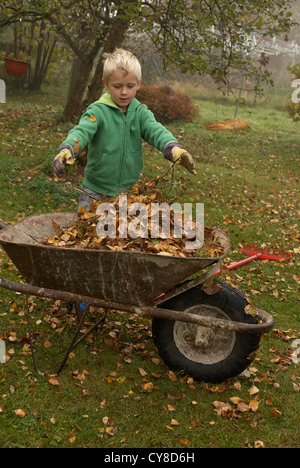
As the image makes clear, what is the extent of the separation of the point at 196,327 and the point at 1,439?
1.51 m

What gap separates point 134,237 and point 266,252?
3411mm

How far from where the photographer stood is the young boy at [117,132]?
318cm

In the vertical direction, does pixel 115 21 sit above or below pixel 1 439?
above

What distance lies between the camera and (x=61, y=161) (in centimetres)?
269

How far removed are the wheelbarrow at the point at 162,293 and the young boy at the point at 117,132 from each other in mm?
629

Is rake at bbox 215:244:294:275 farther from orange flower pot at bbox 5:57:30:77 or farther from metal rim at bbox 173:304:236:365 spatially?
orange flower pot at bbox 5:57:30:77

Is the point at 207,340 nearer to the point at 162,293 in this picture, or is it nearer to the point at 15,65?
the point at 162,293

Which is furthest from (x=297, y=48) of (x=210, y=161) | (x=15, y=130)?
(x=15, y=130)

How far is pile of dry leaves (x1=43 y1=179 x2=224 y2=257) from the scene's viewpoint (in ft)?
9.43

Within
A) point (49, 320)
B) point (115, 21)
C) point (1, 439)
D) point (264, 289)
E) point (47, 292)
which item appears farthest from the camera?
point (115, 21)

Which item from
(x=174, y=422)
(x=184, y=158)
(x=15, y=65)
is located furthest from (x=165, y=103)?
(x=174, y=422)

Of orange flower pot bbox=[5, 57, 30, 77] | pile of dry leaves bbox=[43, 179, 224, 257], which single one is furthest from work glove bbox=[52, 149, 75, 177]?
orange flower pot bbox=[5, 57, 30, 77]

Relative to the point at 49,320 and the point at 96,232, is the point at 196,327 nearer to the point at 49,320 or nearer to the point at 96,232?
the point at 96,232

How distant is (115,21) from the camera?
7.59m
